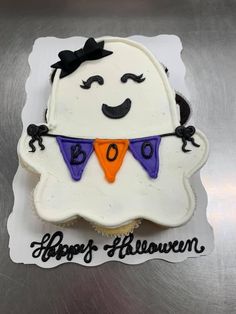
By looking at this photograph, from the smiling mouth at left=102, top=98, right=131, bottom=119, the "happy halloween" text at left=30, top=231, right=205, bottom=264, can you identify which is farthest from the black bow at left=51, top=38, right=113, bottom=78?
the "happy halloween" text at left=30, top=231, right=205, bottom=264

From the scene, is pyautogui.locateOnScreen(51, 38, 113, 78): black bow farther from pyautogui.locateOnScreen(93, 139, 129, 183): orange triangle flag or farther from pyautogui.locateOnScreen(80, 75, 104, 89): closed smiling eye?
pyautogui.locateOnScreen(93, 139, 129, 183): orange triangle flag

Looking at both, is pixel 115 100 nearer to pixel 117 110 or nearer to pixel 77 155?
pixel 117 110

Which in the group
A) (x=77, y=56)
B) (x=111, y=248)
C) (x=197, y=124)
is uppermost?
(x=77, y=56)

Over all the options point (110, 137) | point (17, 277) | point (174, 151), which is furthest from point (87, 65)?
point (17, 277)

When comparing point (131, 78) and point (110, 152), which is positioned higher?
point (131, 78)

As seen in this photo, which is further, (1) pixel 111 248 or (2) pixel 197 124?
(2) pixel 197 124

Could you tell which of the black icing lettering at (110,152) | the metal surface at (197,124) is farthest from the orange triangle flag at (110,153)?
the metal surface at (197,124)

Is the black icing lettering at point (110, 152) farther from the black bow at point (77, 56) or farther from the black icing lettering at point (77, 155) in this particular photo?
the black bow at point (77, 56)

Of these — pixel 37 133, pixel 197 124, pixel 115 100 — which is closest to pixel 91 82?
pixel 115 100
